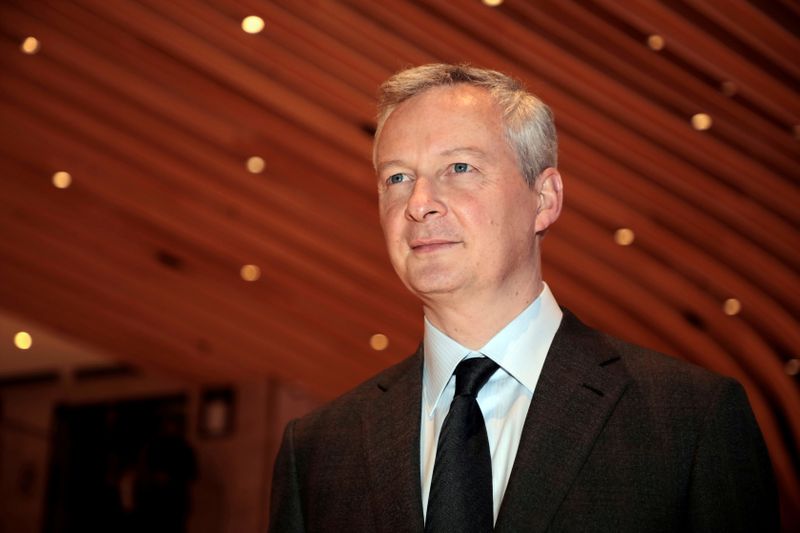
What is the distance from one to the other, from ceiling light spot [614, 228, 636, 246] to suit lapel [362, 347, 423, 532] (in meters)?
3.78

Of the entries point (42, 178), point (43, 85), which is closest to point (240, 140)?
point (43, 85)

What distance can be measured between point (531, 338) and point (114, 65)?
14.0 feet

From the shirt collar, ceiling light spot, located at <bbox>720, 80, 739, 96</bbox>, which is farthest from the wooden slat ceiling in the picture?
the shirt collar

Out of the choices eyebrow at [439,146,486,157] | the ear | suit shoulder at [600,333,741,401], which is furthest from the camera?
the ear

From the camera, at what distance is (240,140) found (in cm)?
616

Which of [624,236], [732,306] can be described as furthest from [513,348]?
[732,306]

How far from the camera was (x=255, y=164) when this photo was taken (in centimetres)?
638

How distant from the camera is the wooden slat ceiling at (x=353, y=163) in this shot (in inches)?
187

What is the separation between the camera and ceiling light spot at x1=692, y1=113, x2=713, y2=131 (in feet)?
16.1

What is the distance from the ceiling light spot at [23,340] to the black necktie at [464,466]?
960cm

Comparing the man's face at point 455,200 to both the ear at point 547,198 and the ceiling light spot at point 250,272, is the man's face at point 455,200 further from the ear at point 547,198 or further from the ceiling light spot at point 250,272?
the ceiling light spot at point 250,272

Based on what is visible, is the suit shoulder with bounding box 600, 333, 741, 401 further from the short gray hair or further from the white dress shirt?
the short gray hair

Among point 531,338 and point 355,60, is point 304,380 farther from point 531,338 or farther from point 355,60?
point 531,338

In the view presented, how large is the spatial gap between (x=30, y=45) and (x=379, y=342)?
345cm
